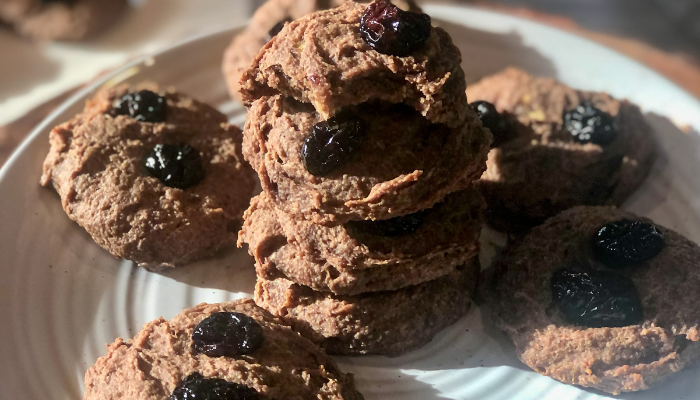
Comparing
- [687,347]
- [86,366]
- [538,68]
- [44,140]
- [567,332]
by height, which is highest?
[44,140]

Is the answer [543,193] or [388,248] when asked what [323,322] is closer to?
[388,248]

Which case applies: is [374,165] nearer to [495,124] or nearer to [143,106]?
[495,124]

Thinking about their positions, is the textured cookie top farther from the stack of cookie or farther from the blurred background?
the blurred background

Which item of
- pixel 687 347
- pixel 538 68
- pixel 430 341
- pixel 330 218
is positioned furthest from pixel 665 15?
pixel 330 218

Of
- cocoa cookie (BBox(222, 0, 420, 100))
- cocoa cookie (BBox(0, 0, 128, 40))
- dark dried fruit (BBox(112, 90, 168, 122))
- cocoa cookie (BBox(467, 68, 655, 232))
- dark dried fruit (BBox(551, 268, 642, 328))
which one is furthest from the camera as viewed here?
cocoa cookie (BBox(0, 0, 128, 40))

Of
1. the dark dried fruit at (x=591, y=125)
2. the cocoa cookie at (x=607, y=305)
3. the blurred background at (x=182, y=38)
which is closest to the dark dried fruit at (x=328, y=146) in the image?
the cocoa cookie at (x=607, y=305)

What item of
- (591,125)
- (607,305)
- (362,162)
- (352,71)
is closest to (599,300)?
(607,305)

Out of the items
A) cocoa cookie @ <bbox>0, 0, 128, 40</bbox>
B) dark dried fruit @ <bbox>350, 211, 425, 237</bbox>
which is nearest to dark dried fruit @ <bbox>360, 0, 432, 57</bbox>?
dark dried fruit @ <bbox>350, 211, 425, 237</bbox>
